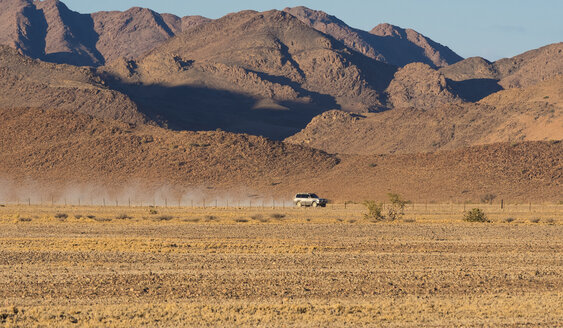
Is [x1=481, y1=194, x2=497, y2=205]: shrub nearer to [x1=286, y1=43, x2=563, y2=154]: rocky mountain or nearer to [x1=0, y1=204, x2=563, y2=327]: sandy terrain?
[x1=286, y1=43, x2=563, y2=154]: rocky mountain

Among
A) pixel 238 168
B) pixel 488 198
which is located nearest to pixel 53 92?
pixel 238 168

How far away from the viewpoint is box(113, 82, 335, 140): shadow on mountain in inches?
6506

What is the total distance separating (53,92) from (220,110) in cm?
3804

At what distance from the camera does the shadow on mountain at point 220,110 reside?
165250mm

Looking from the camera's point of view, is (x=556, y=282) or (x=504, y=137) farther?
(x=504, y=137)

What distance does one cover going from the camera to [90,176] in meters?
93.0

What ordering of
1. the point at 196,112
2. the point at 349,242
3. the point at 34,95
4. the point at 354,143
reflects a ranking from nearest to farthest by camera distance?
the point at 349,242, the point at 354,143, the point at 34,95, the point at 196,112

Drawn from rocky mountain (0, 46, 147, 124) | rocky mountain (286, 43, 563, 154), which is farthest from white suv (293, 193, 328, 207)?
rocky mountain (0, 46, 147, 124)

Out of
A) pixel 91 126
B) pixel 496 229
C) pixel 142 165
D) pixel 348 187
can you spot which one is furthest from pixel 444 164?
pixel 496 229

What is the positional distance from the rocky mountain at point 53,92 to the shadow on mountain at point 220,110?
269 inches

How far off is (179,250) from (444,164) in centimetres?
6740

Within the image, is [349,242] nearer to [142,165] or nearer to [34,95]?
[142,165]

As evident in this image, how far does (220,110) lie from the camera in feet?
593

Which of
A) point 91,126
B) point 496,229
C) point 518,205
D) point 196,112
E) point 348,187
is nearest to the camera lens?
point 496,229
